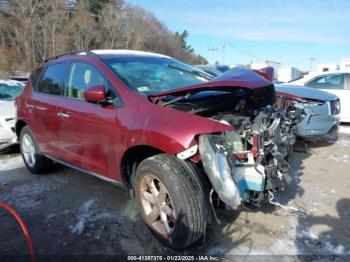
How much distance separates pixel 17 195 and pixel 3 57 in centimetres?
3156

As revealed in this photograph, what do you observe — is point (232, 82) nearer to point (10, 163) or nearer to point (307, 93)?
point (307, 93)

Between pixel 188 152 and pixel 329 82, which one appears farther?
pixel 329 82

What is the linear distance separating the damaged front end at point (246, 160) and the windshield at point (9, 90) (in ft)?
20.2

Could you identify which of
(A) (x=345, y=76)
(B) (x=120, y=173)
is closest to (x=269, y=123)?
(B) (x=120, y=173)

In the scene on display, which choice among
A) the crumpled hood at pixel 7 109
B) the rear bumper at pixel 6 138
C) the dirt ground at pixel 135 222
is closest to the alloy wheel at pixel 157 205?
the dirt ground at pixel 135 222

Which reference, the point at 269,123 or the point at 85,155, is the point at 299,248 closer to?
the point at 269,123

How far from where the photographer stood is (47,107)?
167 inches

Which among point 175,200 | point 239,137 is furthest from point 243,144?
point 175,200

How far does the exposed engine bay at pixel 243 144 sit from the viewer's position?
2561 mm

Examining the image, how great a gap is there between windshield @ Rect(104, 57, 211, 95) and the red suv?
13 mm

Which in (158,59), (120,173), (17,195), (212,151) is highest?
(158,59)

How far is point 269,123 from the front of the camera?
10.1ft

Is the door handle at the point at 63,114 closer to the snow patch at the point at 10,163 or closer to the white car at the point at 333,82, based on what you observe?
the snow patch at the point at 10,163

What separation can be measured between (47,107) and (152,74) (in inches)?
62.3
